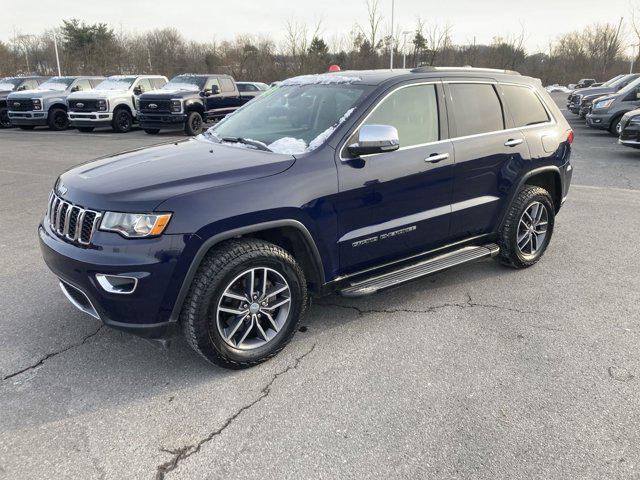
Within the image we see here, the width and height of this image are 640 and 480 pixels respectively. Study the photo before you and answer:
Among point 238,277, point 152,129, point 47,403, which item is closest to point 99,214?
point 238,277

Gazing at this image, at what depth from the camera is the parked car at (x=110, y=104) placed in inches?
666

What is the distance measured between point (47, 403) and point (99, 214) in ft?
3.65

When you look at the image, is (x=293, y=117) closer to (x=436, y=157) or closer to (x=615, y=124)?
(x=436, y=157)

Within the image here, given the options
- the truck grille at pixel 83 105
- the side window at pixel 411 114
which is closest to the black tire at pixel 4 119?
the truck grille at pixel 83 105

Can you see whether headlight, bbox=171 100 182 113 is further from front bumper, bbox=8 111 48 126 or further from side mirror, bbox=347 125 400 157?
side mirror, bbox=347 125 400 157

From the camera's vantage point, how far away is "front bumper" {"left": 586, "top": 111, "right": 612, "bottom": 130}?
1486cm

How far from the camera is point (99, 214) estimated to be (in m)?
2.85

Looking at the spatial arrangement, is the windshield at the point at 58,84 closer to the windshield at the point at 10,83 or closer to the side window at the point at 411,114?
the windshield at the point at 10,83

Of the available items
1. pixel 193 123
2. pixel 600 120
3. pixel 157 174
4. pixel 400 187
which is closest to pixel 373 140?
pixel 400 187

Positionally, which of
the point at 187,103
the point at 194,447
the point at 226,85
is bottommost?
the point at 194,447

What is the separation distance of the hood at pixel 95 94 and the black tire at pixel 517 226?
15.8 meters

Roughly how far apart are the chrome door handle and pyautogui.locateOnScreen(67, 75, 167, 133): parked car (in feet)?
51.5

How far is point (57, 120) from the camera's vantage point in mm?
18656

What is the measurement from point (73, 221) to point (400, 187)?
2.16 metres
